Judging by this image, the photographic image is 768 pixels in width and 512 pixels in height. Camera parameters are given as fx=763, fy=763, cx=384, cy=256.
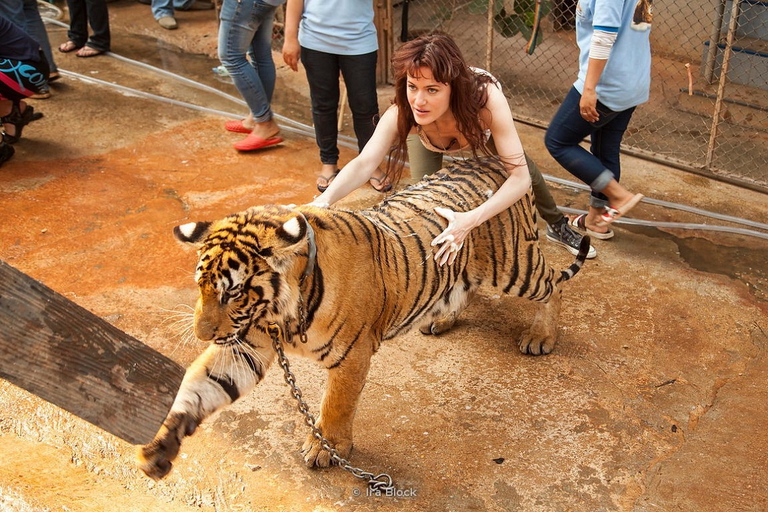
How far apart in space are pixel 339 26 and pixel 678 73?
3.94 m

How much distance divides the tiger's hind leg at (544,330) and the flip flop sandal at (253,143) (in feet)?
10.0

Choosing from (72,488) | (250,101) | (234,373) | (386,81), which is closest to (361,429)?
(234,373)

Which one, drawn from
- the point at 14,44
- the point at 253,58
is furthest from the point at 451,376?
the point at 14,44

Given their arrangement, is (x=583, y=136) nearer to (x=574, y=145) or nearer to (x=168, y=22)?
(x=574, y=145)

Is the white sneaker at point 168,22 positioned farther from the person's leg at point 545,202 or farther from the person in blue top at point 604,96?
the person's leg at point 545,202

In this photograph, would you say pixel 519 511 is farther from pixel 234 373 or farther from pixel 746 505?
pixel 234 373

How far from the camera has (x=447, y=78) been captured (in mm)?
3023

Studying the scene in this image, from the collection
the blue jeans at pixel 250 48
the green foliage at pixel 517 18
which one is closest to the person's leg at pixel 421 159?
the blue jeans at pixel 250 48

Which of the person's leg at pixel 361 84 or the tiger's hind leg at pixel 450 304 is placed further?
the person's leg at pixel 361 84

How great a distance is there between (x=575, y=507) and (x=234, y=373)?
1.40m

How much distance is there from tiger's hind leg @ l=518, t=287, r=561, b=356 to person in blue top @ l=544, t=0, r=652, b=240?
3.45ft

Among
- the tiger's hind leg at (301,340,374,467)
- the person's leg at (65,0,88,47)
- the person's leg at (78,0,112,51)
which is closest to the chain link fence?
the person's leg at (78,0,112,51)

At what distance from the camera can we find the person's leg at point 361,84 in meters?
4.98

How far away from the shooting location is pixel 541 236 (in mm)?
4922
